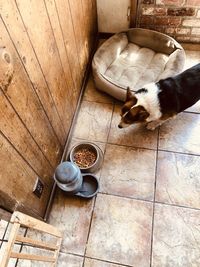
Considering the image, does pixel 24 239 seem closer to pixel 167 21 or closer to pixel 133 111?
pixel 133 111

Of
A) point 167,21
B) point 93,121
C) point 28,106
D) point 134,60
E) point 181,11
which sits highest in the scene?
point 28,106

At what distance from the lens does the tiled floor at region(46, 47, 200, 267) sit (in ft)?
5.05

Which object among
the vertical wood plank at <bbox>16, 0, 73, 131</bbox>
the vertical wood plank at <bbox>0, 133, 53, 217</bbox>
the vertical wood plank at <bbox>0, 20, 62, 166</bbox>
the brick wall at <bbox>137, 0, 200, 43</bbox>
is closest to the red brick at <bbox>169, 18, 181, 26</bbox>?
the brick wall at <bbox>137, 0, 200, 43</bbox>

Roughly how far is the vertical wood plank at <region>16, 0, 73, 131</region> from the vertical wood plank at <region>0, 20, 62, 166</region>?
153mm

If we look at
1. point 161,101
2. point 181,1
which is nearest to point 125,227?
point 161,101

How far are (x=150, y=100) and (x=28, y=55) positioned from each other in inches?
32.6

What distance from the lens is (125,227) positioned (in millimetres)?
1618

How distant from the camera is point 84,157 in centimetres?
183

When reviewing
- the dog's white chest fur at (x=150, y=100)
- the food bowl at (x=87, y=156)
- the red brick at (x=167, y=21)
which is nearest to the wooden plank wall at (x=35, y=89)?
the food bowl at (x=87, y=156)

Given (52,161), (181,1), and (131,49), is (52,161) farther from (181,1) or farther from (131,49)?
(181,1)

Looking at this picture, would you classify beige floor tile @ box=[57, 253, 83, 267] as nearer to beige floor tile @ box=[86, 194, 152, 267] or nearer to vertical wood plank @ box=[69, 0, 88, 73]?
beige floor tile @ box=[86, 194, 152, 267]

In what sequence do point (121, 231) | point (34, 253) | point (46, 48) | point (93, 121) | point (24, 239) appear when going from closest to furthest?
1. point (24, 239)
2. point (46, 48)
3. point (34, 253)
4. point (121, 231)
5. point (93, 121)

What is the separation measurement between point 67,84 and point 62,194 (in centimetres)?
74

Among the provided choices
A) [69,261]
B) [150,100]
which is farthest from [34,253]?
[150,100]
